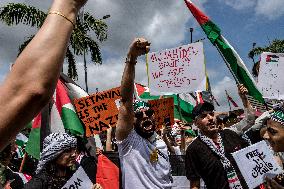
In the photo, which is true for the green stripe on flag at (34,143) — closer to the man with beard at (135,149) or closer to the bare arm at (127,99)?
the man with beard at (135,149)

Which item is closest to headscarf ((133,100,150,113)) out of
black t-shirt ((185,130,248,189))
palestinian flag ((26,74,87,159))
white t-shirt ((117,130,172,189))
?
white t-shirt ((117,130,172,189))

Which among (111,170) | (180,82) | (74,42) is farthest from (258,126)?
(74,42)

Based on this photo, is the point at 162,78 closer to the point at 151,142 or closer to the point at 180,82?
the point at 180,82

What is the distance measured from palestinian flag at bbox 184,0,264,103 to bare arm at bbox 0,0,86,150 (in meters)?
4.30

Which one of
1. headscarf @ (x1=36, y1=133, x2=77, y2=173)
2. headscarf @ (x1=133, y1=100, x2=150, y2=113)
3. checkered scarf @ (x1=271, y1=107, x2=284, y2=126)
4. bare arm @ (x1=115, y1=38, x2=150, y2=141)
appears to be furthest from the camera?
headscarf @ (x1=133, y1=100, x2=150, y2=113)

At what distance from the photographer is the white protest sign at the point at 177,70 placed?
650 cm

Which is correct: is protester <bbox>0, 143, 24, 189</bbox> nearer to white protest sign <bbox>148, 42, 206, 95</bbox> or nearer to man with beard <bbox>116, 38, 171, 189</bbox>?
man with beard <bbox>116, 38, 171, 189</bbox>

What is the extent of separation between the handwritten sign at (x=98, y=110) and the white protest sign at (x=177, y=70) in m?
0.73

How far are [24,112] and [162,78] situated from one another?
6.05m

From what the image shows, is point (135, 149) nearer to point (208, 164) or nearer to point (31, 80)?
point (208, 164)

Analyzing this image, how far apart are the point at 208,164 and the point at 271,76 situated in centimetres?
148

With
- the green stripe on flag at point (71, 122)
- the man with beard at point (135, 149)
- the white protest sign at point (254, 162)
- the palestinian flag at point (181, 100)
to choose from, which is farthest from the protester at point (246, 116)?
the palestinian flag at point (181, 100)

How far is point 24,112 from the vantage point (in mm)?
772

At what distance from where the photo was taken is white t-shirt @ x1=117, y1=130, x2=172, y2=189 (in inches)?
135
